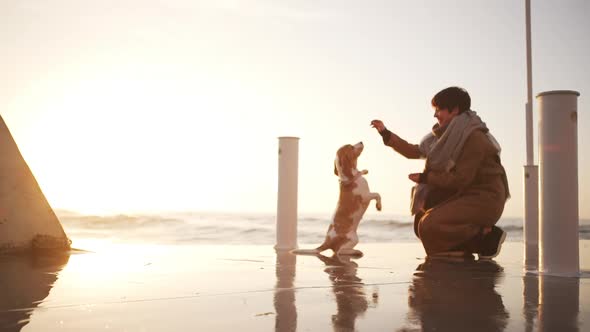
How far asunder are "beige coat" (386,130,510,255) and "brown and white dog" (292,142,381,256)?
0.79 m

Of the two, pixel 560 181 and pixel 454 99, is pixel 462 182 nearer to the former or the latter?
pixel 454 99

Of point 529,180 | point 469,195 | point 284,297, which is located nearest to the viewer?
point 284,297

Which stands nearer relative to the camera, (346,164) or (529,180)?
(346,164)

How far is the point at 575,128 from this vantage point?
149 inches

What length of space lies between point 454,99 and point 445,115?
157 mm

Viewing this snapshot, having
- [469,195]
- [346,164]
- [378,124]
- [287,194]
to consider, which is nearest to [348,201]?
[346,164]

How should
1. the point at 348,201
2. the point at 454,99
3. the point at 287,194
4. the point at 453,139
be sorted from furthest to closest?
1. the point at 287,194
2. the point at 348,201
3. the point at 454,99
4. the point at 453,139

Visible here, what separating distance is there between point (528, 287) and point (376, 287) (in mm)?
855

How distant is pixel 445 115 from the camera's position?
501 centimetres

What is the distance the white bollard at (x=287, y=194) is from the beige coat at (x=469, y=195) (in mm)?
2160

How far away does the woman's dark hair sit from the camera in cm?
495

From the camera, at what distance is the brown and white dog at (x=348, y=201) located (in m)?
5.63

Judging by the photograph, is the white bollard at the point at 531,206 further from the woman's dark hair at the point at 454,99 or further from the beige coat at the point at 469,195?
the woman's dark hair at the point at 454,99

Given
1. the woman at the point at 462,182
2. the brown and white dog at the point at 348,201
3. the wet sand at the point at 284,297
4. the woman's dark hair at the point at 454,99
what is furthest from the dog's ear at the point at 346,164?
the wet sand at the point at 284,297
